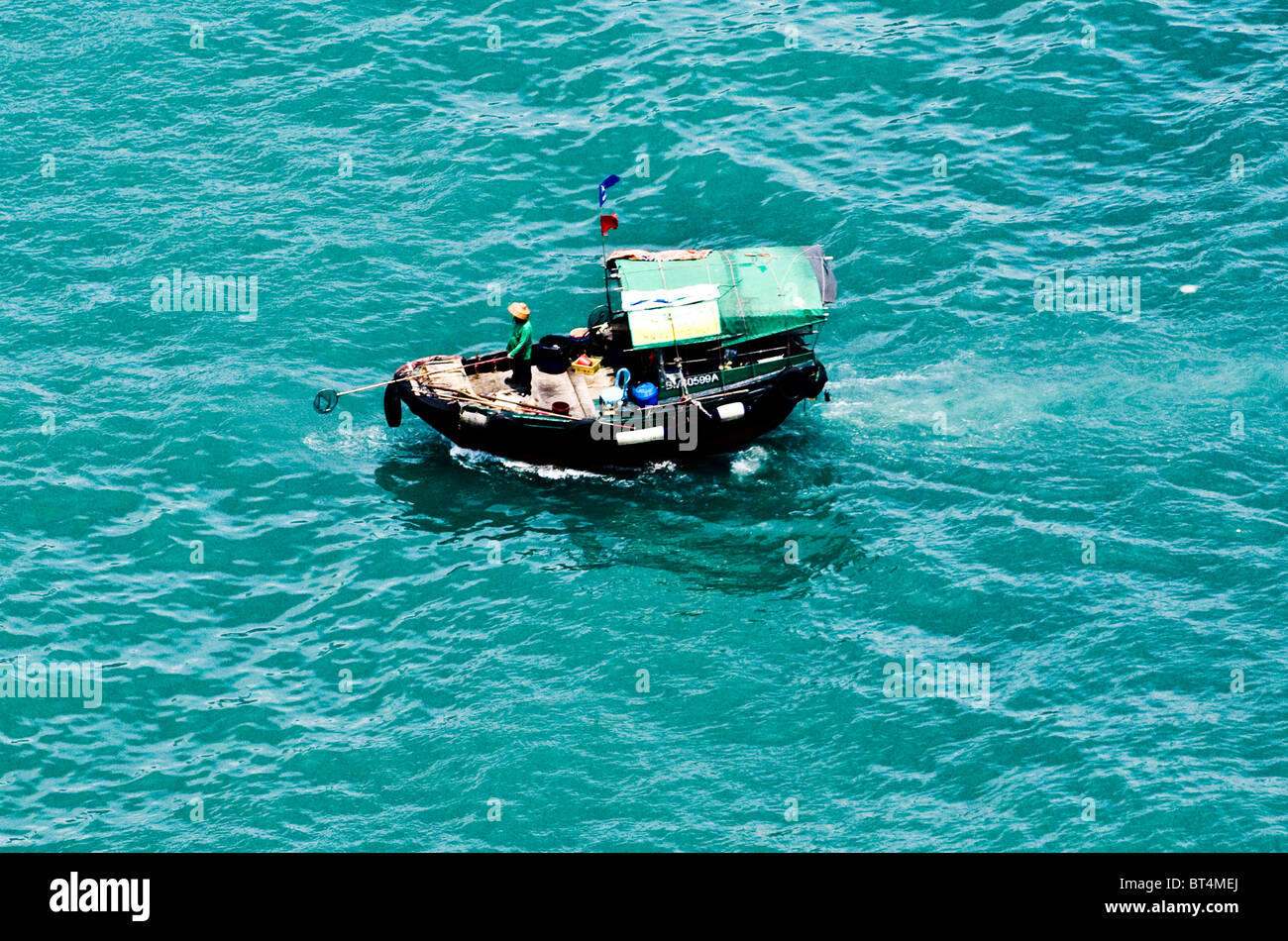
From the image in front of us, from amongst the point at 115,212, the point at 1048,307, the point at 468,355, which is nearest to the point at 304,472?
the point at 468,355

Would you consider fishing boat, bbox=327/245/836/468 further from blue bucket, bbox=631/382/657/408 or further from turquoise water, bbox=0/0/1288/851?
turquoise water, bbox=0/0/1288/851

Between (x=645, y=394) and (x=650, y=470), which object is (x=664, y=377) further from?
(x=650, y=470)

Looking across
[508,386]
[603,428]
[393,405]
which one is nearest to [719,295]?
[603,428]

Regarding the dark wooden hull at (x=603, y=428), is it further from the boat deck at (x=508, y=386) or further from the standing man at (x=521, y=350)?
the standing man at (x=521, y=350)

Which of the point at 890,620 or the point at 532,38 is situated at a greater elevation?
the point at 532,38

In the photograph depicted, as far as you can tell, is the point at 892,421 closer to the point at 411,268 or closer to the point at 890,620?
the point at 890,620
